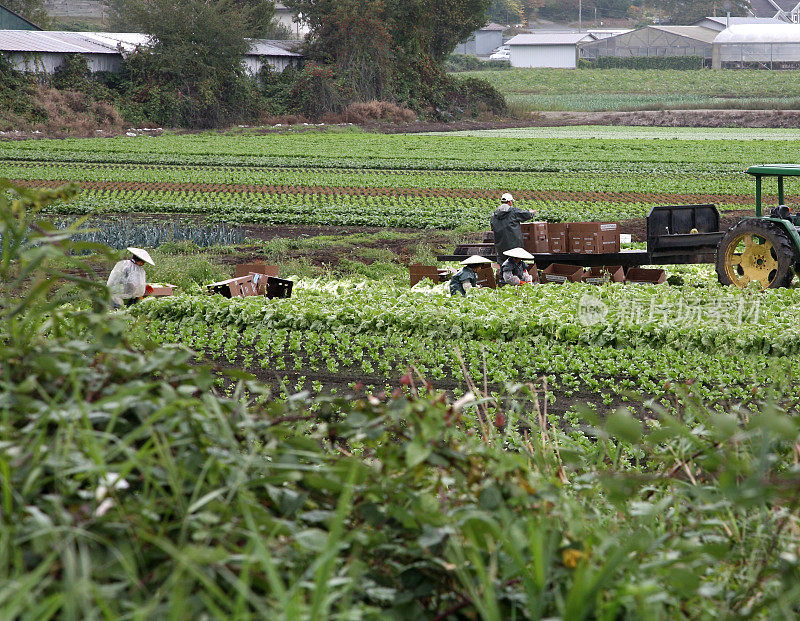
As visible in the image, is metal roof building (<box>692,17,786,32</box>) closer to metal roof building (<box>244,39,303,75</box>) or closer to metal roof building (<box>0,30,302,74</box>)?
metal roof building (<box>244,39,303,75</box>)

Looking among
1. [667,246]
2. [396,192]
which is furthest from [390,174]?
[667,246]

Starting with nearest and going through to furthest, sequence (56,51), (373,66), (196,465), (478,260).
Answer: (196,465) → (478,260) → (56,51) → (373,66)

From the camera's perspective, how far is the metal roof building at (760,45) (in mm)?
68994

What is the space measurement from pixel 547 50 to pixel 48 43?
48361 mm

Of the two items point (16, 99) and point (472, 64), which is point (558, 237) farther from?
point (472, 64)

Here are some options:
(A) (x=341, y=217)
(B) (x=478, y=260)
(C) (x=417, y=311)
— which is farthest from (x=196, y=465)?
(A) (x=341, y=217)

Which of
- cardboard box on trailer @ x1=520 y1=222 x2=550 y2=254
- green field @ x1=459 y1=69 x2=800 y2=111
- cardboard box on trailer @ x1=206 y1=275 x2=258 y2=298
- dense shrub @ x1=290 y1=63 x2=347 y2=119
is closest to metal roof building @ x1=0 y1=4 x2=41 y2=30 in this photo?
dense shrub @ x1=290 y1=63 x2=347 y2=119

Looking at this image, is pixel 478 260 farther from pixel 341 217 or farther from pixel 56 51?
pixel 56 51

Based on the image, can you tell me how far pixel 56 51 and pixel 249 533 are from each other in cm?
4804

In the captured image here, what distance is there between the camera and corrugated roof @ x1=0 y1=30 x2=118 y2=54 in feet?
141

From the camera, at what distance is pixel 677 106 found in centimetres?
5450

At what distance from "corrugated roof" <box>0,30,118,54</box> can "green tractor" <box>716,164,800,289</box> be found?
134ft

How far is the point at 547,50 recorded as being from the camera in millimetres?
78938

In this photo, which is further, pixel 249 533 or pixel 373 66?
pixel 373 66
